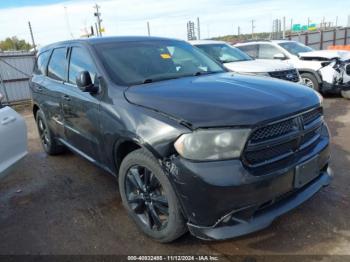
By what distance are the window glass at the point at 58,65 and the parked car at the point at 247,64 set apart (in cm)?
349

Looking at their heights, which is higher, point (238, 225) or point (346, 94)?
point (238, 225)

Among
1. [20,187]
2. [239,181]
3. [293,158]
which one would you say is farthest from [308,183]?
[20,187]

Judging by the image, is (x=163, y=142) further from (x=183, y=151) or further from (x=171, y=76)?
(x=171, y=76)

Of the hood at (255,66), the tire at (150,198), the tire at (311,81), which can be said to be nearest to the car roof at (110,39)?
the tire at (150,198)

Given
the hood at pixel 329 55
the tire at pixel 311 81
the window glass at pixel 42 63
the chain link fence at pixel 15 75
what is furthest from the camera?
the chain link fence at pixel 15 75

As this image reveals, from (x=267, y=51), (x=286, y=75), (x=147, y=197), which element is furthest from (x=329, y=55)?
(x=147, y=197)

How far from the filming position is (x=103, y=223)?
3279 millimetres

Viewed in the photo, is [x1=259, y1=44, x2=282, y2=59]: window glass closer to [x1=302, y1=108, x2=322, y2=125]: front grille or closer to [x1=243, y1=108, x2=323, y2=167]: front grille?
[x1=302, y1=108, x2=322, y2=125]: front grille

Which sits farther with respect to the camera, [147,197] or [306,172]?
[147,197]

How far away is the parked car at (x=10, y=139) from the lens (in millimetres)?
3256

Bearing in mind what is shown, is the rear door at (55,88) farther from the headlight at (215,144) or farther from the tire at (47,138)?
the headlight at (215,144)

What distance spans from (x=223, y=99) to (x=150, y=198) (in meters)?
1.07

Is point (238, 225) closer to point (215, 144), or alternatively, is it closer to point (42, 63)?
point (215, 144)

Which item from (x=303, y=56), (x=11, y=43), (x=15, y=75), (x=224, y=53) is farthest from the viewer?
(x=11, y=43)
